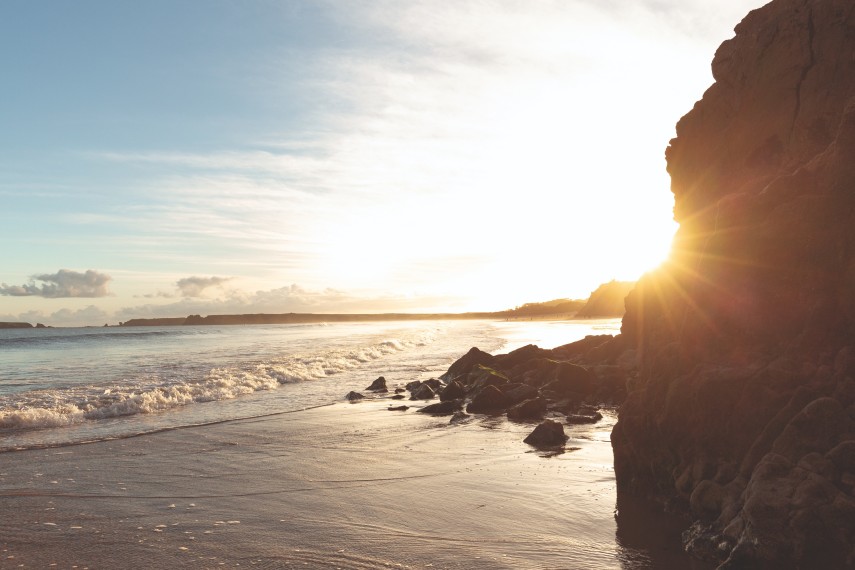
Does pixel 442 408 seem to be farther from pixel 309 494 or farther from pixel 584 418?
pixel 309 494

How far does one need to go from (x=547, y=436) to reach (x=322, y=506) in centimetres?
593

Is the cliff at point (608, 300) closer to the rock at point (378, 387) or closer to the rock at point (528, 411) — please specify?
the rock at point (378, 387)

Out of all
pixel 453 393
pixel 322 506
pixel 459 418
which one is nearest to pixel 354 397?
pixel 453 393

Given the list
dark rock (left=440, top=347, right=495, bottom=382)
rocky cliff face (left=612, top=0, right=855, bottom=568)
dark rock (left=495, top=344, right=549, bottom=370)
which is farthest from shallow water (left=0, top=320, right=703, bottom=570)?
dark rock (left=495, top=344, right=549, bottom=370)

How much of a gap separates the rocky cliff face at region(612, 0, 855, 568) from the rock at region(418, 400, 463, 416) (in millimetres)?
8782

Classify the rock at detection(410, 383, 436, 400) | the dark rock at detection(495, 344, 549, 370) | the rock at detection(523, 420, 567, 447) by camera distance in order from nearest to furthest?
the rock at detection(523, 420, 567, 447) → the rock at detection(410, 383, 436, 400) → the dark rock at detection(495, 344, 549, 370)

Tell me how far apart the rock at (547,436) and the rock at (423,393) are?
8677mm

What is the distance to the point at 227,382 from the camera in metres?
25.3

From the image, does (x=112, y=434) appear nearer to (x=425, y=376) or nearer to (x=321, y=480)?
(x=321, y=480)

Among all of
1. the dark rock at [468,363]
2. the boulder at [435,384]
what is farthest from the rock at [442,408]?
the dark rock at [468,363]

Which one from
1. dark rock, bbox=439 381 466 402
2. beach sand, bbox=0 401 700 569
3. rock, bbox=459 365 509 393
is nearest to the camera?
beach sand, bbox=0 401 700 569

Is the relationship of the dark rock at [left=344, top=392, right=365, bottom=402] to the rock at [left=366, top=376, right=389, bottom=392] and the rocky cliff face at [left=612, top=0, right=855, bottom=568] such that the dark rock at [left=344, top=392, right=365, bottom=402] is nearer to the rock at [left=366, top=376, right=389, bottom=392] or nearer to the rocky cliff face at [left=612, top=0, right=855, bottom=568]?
the rock at [left=366, top=376, right=389, bottom=392]

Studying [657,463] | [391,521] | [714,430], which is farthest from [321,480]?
[714,430]

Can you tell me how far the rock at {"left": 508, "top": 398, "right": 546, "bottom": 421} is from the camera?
16.6 m
